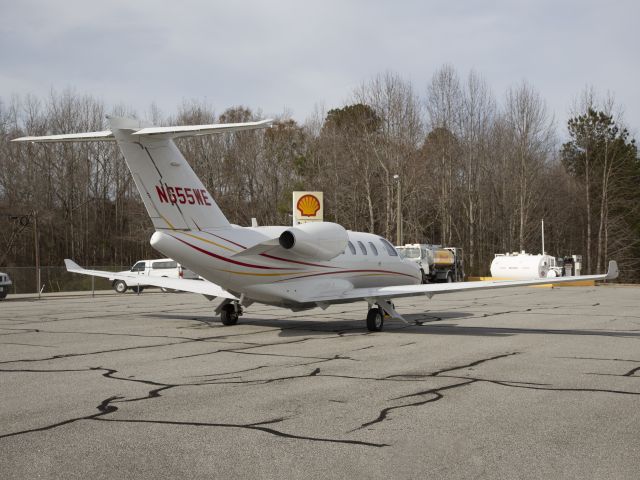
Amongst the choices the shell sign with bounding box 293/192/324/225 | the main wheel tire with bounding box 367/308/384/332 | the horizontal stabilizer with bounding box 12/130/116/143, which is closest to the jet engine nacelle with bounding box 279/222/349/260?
the main wheel tire with bounding box 367/308/384/332

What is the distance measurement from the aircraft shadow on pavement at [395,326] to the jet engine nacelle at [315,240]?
1.91m

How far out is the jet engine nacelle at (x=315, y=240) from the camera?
53.3 ft

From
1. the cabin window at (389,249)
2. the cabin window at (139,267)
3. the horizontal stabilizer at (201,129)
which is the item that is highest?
the horizontal stabilizer at (201,129)

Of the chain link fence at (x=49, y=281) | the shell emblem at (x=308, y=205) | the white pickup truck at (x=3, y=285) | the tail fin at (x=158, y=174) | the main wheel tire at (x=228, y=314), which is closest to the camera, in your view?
the tail fin at (x=158, y=174)

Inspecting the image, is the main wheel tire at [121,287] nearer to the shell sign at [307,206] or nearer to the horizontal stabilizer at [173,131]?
the shell sign at [307,206]

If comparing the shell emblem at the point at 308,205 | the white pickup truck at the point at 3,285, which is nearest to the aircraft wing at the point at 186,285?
the shell emblem at the point at 308,205

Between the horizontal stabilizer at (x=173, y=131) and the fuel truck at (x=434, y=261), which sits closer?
the horizontal stabilizer at (x=173, y=131)

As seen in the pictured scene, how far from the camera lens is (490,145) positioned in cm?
7269

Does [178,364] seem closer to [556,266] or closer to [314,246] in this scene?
[314,246]

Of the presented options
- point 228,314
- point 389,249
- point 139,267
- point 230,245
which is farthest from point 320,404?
point 139,267

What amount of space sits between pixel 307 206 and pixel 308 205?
113mm

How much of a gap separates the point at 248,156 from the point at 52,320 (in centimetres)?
4835

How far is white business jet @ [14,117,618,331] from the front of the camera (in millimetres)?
15469

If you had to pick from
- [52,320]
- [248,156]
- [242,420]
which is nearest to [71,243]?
[248,156]
